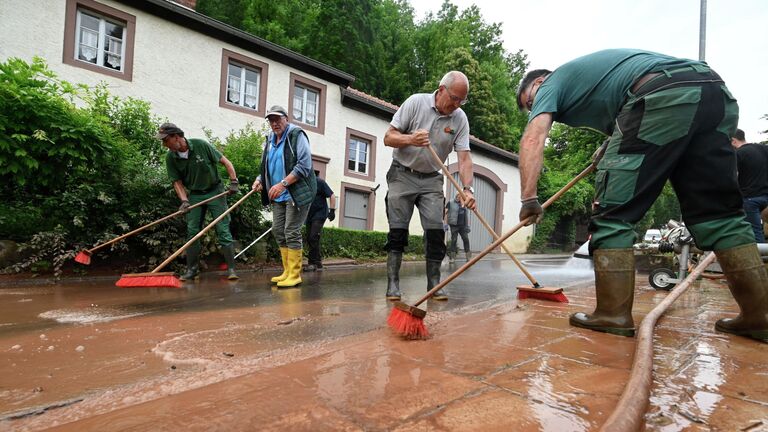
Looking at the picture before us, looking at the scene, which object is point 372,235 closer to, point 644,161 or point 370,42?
point 644,161

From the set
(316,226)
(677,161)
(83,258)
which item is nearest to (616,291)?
(677,161)

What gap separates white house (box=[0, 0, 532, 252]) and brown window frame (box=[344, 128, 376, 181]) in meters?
0.03

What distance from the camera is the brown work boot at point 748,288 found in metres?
2.10

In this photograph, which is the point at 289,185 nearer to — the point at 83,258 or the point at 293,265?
the point at 293,265

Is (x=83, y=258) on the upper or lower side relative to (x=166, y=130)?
lower

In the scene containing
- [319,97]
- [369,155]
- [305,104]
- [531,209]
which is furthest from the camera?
[369,155]

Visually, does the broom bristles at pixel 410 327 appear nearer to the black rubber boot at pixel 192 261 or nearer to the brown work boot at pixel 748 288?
the brown work boot at pixel 748 288

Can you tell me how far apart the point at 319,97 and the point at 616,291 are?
12159mm

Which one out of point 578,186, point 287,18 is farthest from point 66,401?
point 578,186

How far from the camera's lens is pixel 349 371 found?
1.53 m

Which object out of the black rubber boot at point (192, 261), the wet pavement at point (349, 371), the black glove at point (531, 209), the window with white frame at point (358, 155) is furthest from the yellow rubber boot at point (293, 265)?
the window with white frame at point (358, 155)

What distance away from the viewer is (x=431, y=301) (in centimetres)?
338

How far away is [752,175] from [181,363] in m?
5.96

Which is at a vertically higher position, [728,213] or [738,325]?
[728,213]
